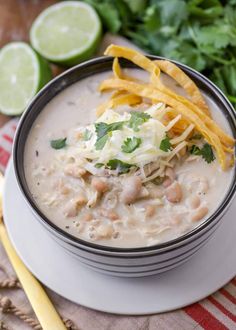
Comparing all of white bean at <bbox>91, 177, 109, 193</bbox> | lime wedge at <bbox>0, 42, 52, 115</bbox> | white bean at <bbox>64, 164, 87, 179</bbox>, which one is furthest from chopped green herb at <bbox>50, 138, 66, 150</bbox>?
lime wedge at <bbox>0, 42, 52, 115</bbox>

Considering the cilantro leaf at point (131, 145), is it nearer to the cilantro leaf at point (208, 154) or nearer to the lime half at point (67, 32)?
the cilantro leaf at point (208, 154)

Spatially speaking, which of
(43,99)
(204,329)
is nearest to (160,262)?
(204,329)

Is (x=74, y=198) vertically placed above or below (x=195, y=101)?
→ below

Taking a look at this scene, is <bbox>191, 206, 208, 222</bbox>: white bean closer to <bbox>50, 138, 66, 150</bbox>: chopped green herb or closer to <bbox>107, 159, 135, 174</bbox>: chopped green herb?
<bbox>107, 159, 135, 174</bbox>: chopped green herb

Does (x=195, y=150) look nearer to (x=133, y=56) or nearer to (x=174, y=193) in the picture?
(x=174, y=193)

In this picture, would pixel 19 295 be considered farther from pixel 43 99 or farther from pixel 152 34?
pixel 152 34

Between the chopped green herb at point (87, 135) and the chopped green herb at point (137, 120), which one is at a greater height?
the chopped green herb at point (137, 120)

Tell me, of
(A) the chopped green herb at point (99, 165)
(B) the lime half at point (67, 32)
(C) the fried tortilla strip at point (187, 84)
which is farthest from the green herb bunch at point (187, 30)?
(A) the chopped green herb at point (99, 165)

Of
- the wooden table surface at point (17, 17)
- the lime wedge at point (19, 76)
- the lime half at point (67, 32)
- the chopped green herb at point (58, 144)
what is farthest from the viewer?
the wooden table surface at point (17, 17)
